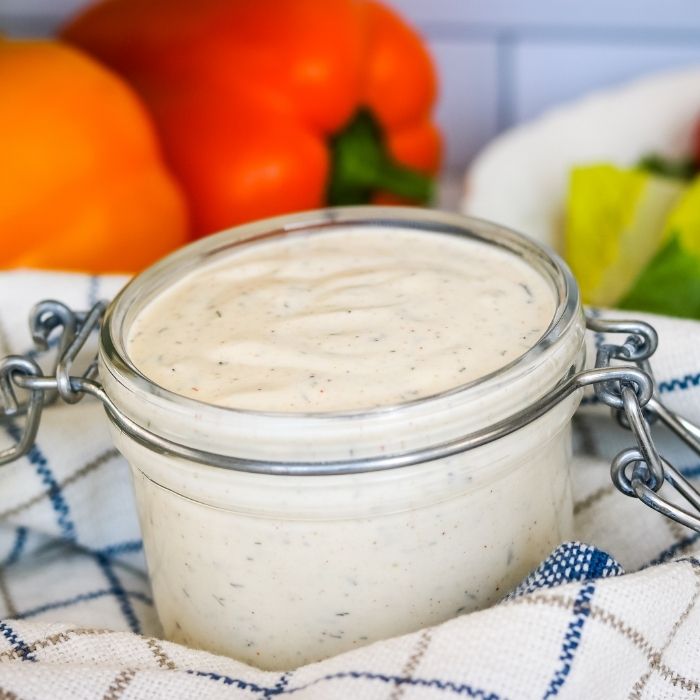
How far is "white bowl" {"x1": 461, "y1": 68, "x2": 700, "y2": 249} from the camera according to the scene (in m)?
0.77

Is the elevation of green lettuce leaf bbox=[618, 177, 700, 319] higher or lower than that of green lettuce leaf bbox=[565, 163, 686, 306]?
higher

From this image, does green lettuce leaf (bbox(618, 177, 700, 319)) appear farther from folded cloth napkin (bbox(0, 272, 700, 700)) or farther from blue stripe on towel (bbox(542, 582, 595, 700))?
blue stripe on towel (bbox(542, 582, 595, 700))

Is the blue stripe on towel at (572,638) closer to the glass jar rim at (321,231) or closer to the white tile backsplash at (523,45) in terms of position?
the glass jar rim at (321,231)

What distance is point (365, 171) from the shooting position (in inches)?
33.7

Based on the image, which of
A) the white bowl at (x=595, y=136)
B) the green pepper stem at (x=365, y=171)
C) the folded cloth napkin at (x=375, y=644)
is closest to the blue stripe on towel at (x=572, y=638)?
the folded cloth napkin at (x=375, y=644)

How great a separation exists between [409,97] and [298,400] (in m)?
0.57

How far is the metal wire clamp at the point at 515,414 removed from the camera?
0.36 m

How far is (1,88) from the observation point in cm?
70

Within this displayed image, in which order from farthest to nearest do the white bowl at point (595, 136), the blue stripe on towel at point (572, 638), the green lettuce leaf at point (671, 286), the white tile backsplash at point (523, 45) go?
the white tile backsplash at point (523, 45), the white bowl at point (595, 136), the green lettuce leaf at point (671, 286), the blue stripe on towel at point (572, 638)

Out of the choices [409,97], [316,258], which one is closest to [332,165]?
[409,97]

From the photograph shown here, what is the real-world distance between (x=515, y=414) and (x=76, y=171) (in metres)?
0.42

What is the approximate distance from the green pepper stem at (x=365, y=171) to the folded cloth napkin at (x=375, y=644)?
335 mm

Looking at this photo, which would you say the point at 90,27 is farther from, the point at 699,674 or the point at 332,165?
the point at 699,674

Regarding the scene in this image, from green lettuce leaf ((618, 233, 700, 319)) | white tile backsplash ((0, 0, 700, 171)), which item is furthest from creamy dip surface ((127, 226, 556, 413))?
white tile backsplash ((0, 0, 700, 171))
